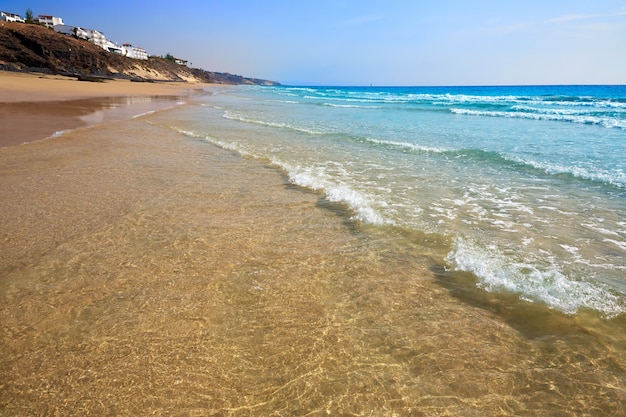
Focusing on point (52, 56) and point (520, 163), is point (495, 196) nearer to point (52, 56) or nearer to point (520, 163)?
point (520, 163)

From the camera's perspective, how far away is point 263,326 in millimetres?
2977

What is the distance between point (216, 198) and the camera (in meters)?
6.26

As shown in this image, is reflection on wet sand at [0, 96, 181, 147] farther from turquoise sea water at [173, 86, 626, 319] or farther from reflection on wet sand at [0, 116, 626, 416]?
reflection on wet sand at [0, 116, 626, 416]

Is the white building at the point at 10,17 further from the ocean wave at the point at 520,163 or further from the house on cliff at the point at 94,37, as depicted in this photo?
the ocean wave at the point at 520,163

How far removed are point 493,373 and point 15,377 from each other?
3236 mm

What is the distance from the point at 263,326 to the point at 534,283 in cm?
277

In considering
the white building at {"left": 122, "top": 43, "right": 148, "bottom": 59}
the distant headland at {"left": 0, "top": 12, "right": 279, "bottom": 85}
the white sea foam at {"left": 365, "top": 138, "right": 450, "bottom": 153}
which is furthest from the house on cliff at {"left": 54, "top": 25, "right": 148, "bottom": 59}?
the white sea foam at {"left": 365, "top": 138, "right": 450, "bottom": 153}

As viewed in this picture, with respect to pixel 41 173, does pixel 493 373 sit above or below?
below

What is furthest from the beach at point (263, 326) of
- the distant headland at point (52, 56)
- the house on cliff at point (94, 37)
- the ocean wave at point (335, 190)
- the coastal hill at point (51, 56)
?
the house on cliff at point (94, 37)

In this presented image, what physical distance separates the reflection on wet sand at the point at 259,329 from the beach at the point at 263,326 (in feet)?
0.04

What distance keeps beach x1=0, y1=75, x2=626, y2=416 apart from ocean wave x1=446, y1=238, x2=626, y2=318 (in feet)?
0.55

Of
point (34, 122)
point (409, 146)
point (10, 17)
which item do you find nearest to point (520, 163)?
point (409, 146)

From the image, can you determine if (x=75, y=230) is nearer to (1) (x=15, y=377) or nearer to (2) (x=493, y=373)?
(1) (x=15, y=377)

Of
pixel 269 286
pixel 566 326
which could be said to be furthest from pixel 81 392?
pixel 566 326
